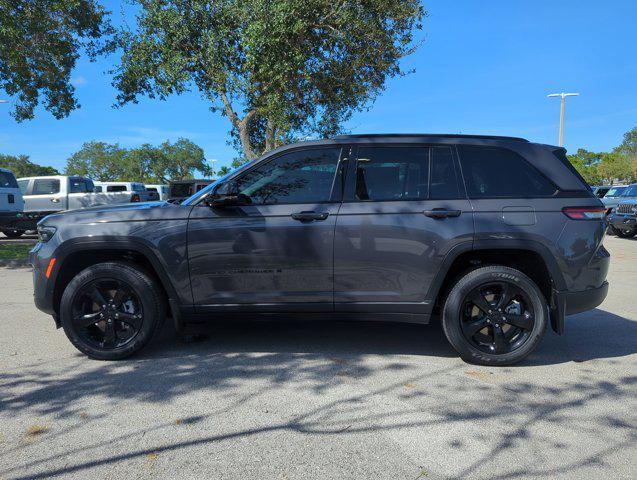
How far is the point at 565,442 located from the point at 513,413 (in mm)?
408

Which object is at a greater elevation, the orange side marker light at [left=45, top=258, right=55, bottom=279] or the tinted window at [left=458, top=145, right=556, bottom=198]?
the tinted window at [left=458, top=145, right=556, bottom=198]

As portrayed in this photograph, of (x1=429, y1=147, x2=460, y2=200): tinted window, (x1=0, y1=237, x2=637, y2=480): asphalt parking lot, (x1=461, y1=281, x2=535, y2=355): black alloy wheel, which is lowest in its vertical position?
(x1=0, y1=237, x2=637, y2=480): asphalt parking lot

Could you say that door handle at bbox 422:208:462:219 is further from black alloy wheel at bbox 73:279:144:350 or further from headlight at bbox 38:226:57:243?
headlight at bbox 38:226:57:243

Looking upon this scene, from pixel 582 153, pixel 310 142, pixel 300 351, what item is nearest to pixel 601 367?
pixel 300 351

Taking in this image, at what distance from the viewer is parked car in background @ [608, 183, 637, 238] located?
16.2m

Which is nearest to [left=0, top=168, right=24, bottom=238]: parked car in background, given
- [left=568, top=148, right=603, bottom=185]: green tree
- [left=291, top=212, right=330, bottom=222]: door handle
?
[left=291, top=212, right=330, bottom=222]: door handle

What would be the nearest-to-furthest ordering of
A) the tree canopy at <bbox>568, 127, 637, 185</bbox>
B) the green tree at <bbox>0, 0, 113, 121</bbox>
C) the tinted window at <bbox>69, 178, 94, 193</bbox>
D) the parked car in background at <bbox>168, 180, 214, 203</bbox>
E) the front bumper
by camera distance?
the green tree at <bbox>0, 0, 113, 121</bbox> → the parked car in background at <bbox>168, 180, 214, 203</bbox> → the front bumper → the tinted window at <bbox>69, 178, 94, 193</bbox> → the tree canopy at <bbox>568, 127, 637, 185</bbox>

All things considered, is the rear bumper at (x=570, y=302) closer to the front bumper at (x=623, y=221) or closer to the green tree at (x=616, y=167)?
the front bumper at (x=623, y=221)

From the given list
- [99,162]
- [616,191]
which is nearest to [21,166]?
[99,162]

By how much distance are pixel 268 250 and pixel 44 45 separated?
435 inches

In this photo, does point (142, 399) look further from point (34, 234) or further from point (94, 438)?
point (34, 234)

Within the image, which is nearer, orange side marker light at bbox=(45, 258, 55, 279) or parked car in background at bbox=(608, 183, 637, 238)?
orange side marker light at bbox=(45, 258, 55, 279)

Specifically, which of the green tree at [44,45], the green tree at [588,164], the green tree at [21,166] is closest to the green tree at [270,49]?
the green tree at [44,45]

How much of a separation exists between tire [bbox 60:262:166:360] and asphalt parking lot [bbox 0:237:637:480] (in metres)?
0.17
